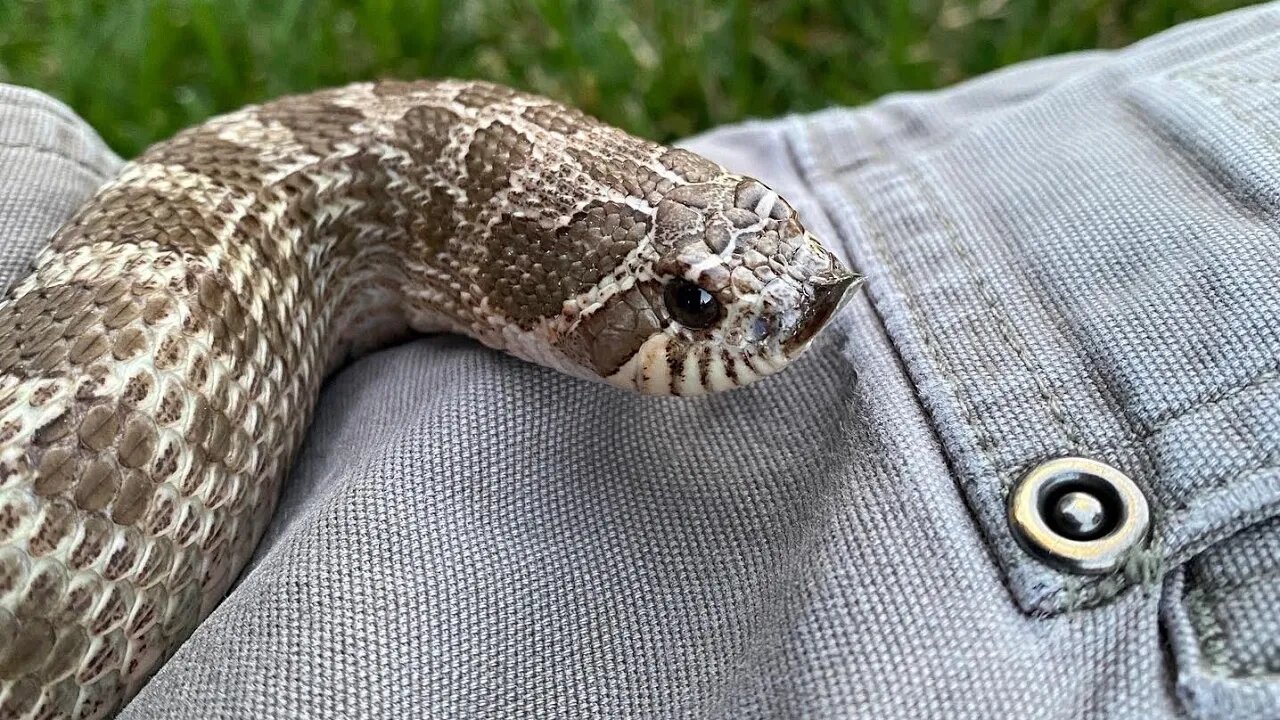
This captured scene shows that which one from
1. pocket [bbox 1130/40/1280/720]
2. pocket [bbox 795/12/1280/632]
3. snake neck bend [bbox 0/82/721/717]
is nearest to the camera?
pocket [bbox 1130/40/1280/720]

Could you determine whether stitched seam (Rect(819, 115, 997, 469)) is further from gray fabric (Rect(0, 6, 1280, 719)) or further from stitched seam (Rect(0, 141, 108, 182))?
stitched seam (Rect(0, 141, 108, 182))

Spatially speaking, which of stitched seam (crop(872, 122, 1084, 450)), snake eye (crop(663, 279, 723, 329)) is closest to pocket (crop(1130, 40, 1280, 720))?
stitched seam (crop(872, 122, 1084, 450))

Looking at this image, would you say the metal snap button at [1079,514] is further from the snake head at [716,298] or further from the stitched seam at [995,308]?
the snake head at [716,298]

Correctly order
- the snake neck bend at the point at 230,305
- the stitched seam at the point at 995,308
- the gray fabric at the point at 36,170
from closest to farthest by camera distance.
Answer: the stitched seam at the point at 995,308, the snake neck bend at the point at 230,305, the gray fabric at the point at 36,170

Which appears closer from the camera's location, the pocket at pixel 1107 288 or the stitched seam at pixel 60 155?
the pocket at pixel 1107 288

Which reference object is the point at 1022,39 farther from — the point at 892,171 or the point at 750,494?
the point at 750,494

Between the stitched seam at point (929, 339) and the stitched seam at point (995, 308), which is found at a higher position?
the stitched seam at point (995, 308)

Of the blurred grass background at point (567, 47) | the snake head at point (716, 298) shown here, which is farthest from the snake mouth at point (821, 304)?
the blurred grass background at point (567, 47)
